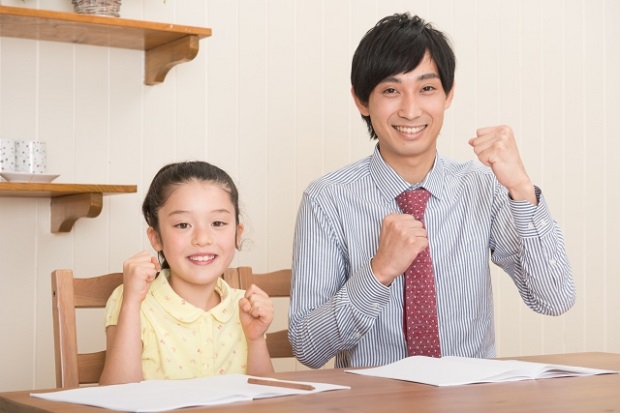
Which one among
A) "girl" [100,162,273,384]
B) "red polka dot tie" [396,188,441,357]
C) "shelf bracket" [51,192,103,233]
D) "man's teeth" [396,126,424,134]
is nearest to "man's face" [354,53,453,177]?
"man's teeth" [396,126,424,134]

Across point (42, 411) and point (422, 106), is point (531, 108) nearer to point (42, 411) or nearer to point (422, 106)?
point (422, 106)

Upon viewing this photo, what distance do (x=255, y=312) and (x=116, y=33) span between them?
928mm

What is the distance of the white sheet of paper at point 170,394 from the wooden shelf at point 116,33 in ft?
3.75

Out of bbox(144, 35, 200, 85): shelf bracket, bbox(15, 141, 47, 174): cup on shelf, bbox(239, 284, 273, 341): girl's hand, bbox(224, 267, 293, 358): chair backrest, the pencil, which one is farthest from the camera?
bbox(144, 35, 200, 85): shelf bracket

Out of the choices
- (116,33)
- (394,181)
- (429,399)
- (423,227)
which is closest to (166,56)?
(116,33)

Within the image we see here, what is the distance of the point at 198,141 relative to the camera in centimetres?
263

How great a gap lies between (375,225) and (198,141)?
2.62ft

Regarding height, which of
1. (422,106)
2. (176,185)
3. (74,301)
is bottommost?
(74,301)

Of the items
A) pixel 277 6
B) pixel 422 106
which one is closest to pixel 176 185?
pixel 422 106

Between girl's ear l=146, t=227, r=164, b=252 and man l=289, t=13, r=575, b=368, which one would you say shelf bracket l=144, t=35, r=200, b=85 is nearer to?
man l=289, t=13, r=575, b=368

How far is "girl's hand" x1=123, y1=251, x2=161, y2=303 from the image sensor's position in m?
1.69

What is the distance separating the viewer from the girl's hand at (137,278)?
1688 mm

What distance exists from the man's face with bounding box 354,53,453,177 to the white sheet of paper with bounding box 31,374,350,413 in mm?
802

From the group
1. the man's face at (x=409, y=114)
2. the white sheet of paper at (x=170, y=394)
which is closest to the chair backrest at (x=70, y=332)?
the white sheet of paper at (x=170, y=394)
